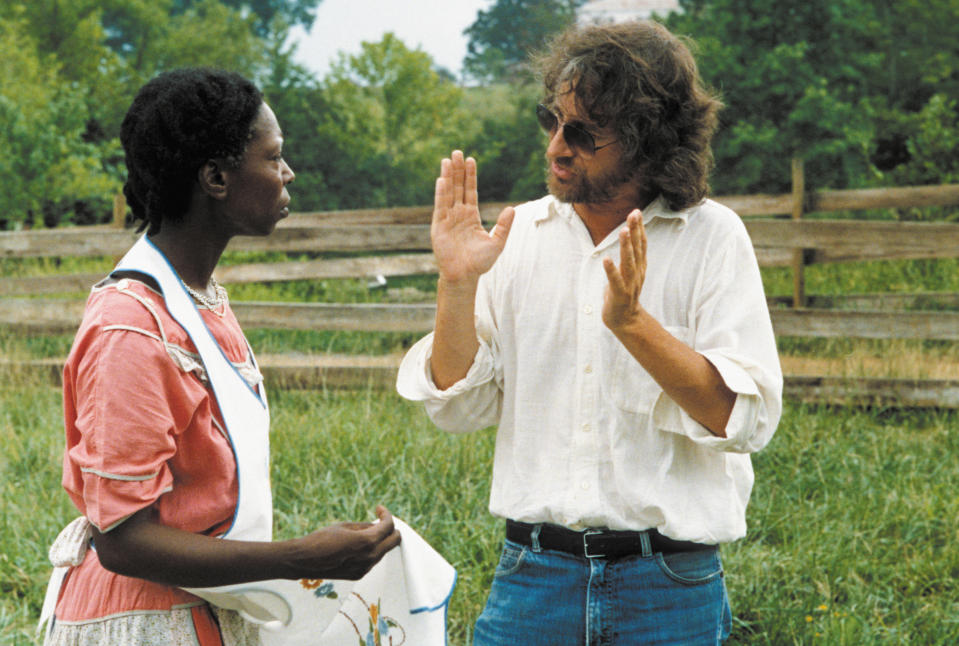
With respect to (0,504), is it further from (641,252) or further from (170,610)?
(641,252)

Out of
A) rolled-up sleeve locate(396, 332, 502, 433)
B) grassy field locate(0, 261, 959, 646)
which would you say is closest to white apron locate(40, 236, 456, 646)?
rolled-up sleeve locate(396, 332, 502, 433)

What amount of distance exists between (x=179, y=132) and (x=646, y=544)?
1.30 m

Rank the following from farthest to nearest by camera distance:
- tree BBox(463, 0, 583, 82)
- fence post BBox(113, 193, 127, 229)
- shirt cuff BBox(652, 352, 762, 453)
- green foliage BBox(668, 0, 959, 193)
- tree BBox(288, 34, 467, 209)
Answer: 1. tree BBox(463, 0, 583, 82)
2. tree BBox(288, 34, 467, 209)
3. green foliage BBox(668, 0, 959, 193)
4. fence post BBox(113, 193, 127, 229)
5. shirt cuff BBox(652, 352, 762, 453)

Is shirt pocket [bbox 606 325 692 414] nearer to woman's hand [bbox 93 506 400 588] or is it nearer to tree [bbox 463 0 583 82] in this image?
woman's hand [bbox 93 506 400 588]

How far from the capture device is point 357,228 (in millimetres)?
8172

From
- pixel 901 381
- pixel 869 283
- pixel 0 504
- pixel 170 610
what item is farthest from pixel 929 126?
pixel 170 610

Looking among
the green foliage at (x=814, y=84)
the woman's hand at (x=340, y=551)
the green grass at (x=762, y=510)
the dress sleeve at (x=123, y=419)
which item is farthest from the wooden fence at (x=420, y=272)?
the green foliage at (x=814, y=84)

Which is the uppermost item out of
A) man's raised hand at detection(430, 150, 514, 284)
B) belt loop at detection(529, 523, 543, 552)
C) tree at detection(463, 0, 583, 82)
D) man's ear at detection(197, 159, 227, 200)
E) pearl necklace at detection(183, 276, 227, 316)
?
tree at detection(463, 0, 583, 82)

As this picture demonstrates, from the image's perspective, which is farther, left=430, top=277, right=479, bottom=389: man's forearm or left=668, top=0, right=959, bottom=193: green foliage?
left=668, top=0, right=959, bottom=193: green foliage

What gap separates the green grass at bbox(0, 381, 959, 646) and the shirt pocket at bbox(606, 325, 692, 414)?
1.84 meters

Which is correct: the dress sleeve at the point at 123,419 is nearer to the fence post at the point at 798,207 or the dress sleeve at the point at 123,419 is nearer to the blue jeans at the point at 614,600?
the blue jeans at the point at 614,600

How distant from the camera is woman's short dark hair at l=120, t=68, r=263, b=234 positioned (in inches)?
73.2

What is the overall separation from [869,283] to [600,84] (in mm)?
10500

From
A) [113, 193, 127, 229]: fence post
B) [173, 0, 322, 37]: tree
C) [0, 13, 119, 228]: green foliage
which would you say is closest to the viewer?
[113, 193, 127, 229]: fence post
